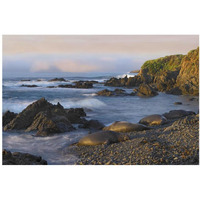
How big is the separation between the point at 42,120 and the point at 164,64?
975 inches

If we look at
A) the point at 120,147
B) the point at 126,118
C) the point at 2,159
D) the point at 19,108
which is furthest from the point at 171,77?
the point at 2,159

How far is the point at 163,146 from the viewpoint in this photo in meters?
5.97

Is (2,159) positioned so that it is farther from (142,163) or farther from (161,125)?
(161,125)

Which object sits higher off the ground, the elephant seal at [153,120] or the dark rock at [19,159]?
the elephant seal at [153,120]

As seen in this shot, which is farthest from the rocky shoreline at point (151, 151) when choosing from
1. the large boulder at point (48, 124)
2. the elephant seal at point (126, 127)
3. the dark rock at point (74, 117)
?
the dark rock at point (74, 117)

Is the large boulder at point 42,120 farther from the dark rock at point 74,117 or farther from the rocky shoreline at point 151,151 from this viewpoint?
the rocky shoreline at point 151,151

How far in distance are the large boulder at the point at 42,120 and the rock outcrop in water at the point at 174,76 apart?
13157 millimetres

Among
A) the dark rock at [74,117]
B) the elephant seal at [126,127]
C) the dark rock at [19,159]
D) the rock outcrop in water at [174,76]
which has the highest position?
the rock outcrop in water at [174,76]

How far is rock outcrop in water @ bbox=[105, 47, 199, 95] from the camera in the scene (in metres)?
20.9

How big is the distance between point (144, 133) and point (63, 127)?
9.63ft

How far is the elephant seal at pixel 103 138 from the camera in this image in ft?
24.1

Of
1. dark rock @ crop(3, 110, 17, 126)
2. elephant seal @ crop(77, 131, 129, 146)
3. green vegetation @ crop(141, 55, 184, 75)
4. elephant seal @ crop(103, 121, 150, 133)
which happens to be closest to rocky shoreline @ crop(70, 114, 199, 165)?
elephant seal @ crop(77, 131, 129, 146)

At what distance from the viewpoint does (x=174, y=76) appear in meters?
26.5

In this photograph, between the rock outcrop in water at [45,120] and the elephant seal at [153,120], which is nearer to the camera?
the rock outcrop in water at [45,120]
